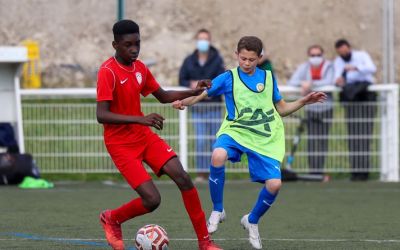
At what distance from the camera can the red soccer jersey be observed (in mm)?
8492

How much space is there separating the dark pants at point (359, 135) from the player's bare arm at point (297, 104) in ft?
22.3

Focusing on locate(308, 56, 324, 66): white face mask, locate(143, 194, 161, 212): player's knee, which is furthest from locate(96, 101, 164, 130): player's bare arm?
locate(308, 56, 324, 66): white face mask

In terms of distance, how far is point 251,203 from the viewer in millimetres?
13125

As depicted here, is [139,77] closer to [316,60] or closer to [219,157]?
[219,157]

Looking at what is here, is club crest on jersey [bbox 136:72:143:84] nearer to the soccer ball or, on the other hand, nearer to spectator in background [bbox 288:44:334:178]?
the soccer ball

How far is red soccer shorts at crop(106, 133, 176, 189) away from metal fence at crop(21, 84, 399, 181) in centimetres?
766

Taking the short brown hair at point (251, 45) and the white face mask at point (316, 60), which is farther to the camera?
the white face mask at point (316, 60)

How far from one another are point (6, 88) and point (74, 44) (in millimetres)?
7900

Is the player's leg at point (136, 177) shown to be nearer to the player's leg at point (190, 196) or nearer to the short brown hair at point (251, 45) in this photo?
the player's leg at point (190, 196)

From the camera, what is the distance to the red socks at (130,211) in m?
8.65

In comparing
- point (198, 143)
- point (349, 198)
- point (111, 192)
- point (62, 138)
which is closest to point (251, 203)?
point (349, 198)

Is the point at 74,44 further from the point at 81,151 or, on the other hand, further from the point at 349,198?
the point at 349,198

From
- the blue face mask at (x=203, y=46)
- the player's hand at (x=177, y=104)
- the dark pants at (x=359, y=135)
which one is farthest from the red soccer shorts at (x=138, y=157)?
the dark pants at (x=359, y=135)

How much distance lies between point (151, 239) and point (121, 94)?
1100mm
